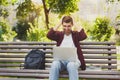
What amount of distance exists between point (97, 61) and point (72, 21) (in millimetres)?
1080

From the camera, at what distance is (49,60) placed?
8.13m

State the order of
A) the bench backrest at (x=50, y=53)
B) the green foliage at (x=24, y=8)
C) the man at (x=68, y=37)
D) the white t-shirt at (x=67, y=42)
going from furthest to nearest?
the green foliage at (x=24, y=8) → the bench backrest at (x=50, y=53) → the white t-shirt at (x=67, y=42) → the man at (x=68, y=37)

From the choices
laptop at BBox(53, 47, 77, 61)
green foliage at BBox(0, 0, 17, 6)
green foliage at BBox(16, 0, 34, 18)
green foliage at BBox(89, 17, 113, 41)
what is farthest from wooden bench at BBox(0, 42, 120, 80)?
green foliage at BBox(16, 0, 34, 18)

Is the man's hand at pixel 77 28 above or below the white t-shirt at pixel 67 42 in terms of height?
above

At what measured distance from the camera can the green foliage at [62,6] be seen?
29.2m

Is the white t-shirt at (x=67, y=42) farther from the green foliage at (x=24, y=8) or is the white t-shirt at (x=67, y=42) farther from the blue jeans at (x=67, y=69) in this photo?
the green foliage at (x=24, y=8)

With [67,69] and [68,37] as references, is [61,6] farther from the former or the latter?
[67,69]

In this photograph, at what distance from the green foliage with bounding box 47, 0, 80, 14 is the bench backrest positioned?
20.8m

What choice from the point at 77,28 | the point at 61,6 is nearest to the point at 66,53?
the point at 77,28

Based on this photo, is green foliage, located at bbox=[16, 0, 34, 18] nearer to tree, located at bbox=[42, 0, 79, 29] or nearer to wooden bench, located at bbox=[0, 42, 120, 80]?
tree, located at bbox=[42, 0, 79, 29]

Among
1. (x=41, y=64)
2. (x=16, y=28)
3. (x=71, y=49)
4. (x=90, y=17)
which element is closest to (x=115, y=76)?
(x=71, y=49)

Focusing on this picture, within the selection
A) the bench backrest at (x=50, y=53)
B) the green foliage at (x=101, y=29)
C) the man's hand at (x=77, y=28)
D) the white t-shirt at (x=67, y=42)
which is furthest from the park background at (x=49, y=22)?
the white t-shirt at (x=67, y=42)

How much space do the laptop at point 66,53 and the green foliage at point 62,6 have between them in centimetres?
2210

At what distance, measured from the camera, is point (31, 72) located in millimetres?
7688
